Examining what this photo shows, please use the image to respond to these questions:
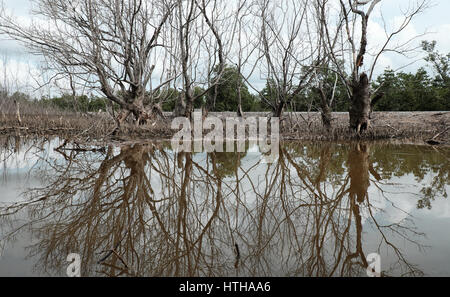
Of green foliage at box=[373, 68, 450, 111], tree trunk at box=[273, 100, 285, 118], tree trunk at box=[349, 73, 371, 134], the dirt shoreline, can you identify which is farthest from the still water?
green foliage at box=[373, 68, 450, 111]

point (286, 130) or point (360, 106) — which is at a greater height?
point (360, 106)

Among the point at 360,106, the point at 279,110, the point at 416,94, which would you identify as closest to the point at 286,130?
the point at 279,110

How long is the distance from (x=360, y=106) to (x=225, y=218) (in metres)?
6.85

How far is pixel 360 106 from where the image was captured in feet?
27.6

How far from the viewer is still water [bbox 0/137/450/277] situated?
1921 millimetres

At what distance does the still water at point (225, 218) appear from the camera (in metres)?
1.92

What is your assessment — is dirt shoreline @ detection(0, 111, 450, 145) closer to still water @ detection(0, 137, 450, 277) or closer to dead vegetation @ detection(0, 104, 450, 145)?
dead vegetation @ detection(0, 104, 450, 145)

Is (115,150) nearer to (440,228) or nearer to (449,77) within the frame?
(440,228)

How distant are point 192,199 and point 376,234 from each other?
1.65 meters

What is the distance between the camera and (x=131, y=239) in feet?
7.37

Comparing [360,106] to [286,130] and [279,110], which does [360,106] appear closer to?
[286,130]

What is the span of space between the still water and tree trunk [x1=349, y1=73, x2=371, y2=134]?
3.59 m

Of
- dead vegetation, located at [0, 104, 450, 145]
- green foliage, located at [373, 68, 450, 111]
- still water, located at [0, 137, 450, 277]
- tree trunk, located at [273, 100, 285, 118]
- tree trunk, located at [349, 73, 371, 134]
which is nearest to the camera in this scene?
still water, located at [0, 137, 450, 277]

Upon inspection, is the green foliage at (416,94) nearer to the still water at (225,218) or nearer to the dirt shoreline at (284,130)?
the dirt shoreline at (284,130)
